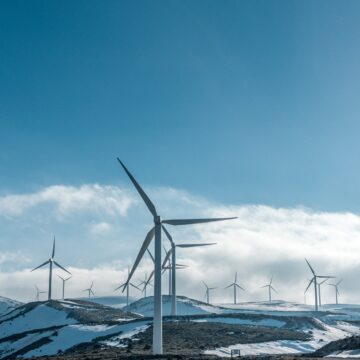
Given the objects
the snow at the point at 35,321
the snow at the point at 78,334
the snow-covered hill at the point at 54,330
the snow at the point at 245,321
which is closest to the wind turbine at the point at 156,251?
the snow at the point at 78,334

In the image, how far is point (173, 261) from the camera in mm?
107625

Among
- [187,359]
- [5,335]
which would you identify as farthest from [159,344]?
[5,335]

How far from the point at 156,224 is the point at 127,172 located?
7.35 m

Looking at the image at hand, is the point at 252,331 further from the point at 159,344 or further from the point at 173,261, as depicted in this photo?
the point at 159,344

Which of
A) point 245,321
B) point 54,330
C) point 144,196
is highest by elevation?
point 144,196

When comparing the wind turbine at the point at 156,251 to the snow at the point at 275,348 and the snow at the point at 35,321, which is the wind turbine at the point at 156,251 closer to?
the snow at the point at 275,348

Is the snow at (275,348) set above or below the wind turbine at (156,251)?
below

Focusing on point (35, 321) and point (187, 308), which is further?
point (187, 308)

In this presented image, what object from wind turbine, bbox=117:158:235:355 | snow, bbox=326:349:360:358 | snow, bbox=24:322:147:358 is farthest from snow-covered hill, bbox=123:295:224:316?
snow, bbox=326:349:360:358

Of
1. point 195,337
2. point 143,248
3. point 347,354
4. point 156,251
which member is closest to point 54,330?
point 195,337

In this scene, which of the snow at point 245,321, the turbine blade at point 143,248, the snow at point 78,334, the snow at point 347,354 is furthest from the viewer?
the snow at point 245,321

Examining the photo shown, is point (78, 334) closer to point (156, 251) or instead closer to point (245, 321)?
point (245, 321)

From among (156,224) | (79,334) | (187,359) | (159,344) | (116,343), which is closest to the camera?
(187,359)

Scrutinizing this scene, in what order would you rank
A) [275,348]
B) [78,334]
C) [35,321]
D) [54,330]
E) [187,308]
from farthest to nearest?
[187,308] < [35,321] < [54,330] < [78,334] < [275,348]
